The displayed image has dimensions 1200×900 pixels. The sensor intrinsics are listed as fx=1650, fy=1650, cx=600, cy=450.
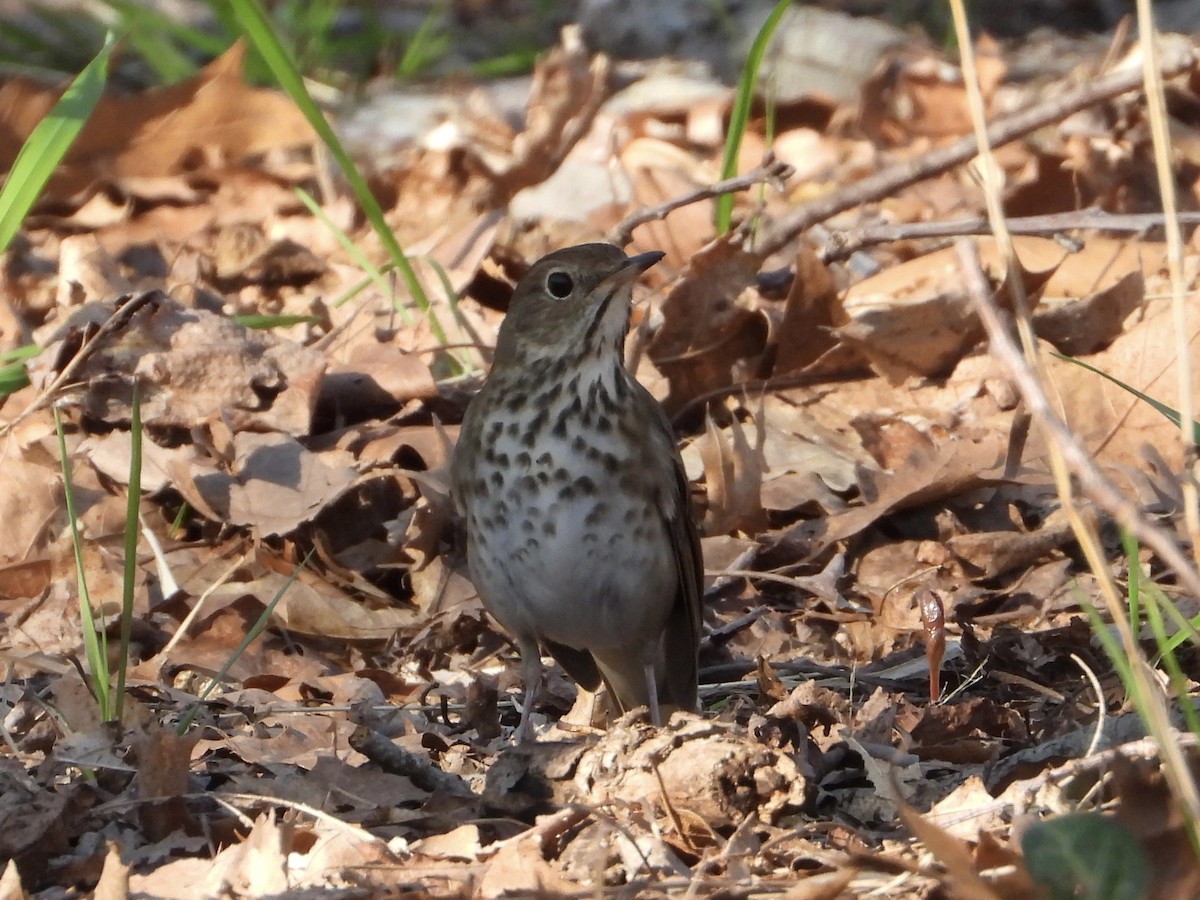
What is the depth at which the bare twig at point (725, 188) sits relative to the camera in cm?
464

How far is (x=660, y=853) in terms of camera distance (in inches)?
105

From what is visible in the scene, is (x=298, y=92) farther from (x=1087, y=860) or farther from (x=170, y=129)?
(x=1087, y=860)

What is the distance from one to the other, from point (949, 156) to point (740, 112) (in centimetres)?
67

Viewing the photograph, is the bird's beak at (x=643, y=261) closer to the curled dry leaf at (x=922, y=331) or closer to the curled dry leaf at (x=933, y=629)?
the curled dry leaf at (x=933, y=629)

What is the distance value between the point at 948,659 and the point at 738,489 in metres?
0.88

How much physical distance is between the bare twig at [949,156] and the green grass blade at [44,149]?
2091 mm

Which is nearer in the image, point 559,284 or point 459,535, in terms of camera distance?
point 559,284

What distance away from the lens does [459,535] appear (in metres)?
4.63

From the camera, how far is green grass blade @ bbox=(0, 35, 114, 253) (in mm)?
4184

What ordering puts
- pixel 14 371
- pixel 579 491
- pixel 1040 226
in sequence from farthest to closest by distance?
1. pixel 14 371
2. pixel 1040 226
3. pixel 579 491

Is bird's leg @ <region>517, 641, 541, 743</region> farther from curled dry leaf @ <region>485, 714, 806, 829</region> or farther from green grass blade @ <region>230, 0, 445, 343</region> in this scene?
green grass blade @ <region>230, 0, 445, 343</region>

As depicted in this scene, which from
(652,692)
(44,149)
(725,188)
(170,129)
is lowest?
(652,692)

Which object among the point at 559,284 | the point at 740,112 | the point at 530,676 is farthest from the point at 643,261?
the point at 740,112

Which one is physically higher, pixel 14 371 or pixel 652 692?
pixel 14 371
